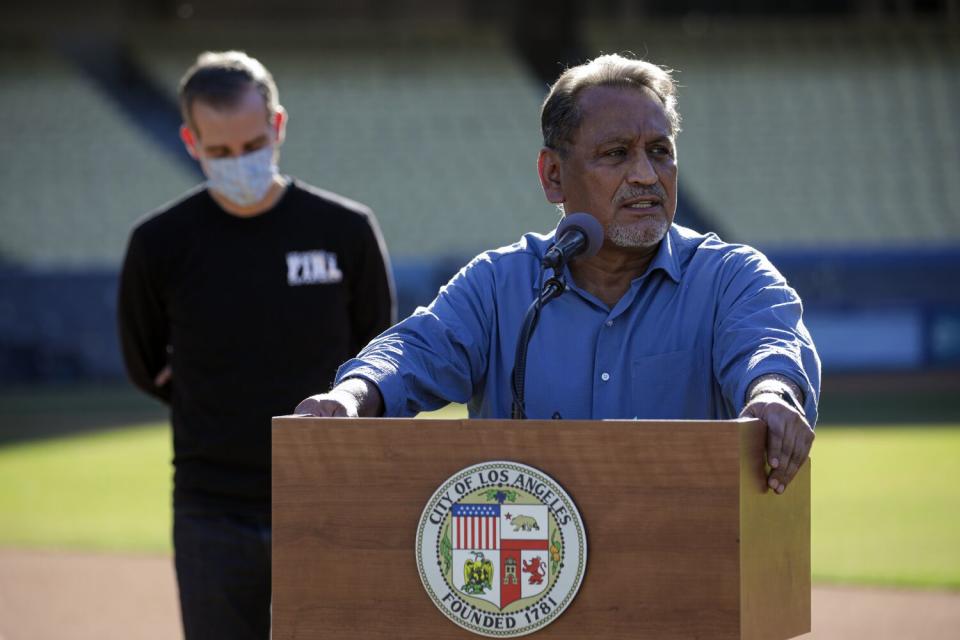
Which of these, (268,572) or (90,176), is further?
(90,176)

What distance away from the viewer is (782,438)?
8.32 feet

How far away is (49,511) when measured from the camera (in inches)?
479

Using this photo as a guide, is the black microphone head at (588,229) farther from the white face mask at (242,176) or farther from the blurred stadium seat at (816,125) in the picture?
the blurred stadium seat at (816,125)

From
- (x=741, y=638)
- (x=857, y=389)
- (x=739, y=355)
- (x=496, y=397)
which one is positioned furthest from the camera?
(x=857, y=389)

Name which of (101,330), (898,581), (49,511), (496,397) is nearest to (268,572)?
(496,397)

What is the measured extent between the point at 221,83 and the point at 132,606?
16.3 ft

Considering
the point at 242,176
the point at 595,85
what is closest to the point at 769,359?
the point at 595,85

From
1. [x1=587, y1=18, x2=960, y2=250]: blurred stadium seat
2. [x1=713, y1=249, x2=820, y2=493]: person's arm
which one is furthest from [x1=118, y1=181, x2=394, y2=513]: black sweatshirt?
[x1=587, y1=18, x2=960, y2=250]: blurred stadium seat

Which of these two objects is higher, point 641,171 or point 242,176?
point 242,176

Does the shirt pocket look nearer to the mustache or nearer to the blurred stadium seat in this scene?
the mustache

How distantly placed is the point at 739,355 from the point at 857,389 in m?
18.7

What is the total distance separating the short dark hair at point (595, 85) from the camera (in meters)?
3.21

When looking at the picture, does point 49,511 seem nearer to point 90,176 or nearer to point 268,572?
point 268,572

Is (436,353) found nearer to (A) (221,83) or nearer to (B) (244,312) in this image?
(B) (244,312)
